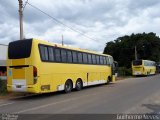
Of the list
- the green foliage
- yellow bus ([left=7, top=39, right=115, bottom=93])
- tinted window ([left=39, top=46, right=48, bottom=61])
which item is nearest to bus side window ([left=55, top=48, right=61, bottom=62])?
yellow bus ([left=7, top=39, right=115, bottom=93])

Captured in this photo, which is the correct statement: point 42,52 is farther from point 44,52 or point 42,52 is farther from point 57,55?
point 57,55

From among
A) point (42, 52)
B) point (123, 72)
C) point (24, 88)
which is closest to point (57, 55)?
point (42, 52)

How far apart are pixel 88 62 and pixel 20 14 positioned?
6.60m

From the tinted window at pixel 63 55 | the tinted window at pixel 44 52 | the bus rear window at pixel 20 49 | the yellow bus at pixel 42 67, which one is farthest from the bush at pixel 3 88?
the tinted window at pixel 63 55

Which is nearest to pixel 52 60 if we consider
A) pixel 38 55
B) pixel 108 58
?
pixel 38 55

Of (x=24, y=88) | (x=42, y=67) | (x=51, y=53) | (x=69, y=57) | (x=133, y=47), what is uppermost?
(x=133, y=47)

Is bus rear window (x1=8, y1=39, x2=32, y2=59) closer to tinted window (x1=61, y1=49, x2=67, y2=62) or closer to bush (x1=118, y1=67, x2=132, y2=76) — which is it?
tinted window (x1=61, y1=49, x2=67, y2=62)

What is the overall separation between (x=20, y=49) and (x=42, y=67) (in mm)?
1651

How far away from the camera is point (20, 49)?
1706 cm

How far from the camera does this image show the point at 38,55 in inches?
658

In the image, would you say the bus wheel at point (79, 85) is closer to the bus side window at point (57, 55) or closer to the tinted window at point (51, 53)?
the bus side window at point (57, 55)

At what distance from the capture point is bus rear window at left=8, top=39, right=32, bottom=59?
16734 mm

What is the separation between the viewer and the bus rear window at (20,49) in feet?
54.9

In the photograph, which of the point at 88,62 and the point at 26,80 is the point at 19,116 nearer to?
the point at 26,80
